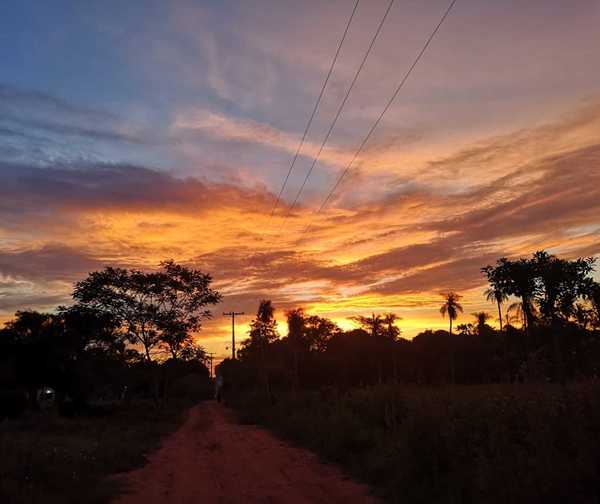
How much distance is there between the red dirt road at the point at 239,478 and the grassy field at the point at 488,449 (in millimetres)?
791

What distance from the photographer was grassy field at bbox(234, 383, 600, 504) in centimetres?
730

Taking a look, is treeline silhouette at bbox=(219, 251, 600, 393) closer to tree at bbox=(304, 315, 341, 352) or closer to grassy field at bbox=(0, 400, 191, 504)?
tree at bbox=(304, 315, 341, 352)

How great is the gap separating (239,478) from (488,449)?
19.8ft

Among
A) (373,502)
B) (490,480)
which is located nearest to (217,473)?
(373,502)

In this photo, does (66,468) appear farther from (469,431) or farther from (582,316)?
(582,316)

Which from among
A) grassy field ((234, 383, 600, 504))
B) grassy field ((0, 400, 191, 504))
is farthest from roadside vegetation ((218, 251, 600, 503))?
grassy field ((0, 400, 191, 504))

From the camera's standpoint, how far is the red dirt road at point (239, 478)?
10.5 metres

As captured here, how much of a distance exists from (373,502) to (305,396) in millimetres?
19498

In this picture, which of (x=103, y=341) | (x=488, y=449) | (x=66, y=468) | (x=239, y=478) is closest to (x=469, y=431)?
(x=488, y=449)

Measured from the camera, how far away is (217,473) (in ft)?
44.7

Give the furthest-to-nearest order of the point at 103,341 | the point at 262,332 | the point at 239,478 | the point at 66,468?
the point at 262,332
the point at 103,341
the point at 239,478
the point at 66,468

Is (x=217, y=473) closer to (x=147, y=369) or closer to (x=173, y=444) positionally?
(x=173, y=444)

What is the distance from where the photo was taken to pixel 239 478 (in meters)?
12.8

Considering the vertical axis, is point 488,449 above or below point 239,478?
above
